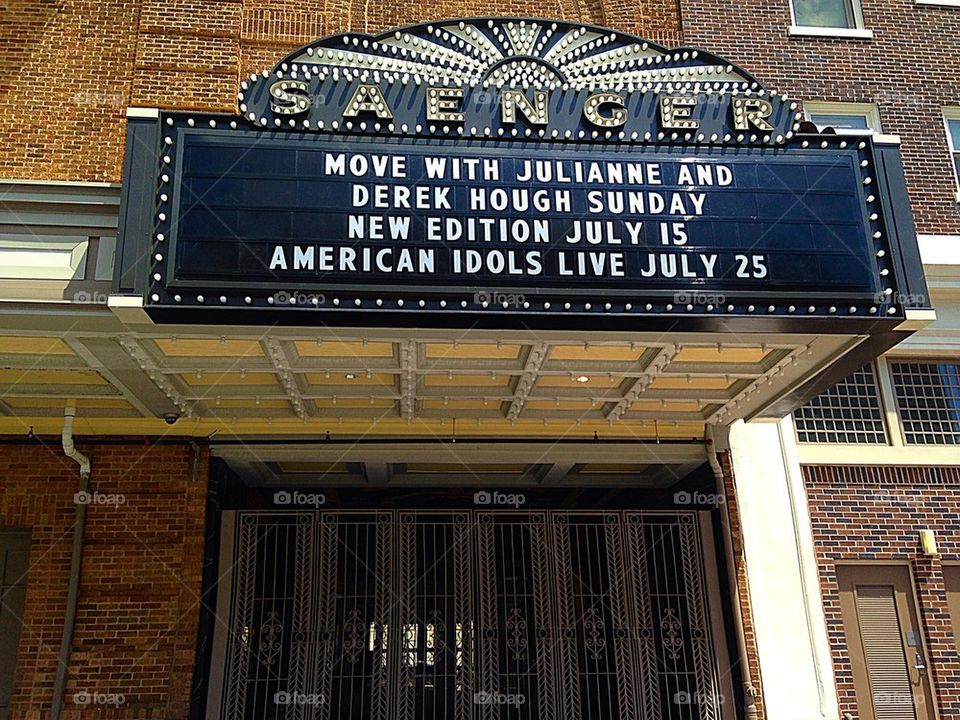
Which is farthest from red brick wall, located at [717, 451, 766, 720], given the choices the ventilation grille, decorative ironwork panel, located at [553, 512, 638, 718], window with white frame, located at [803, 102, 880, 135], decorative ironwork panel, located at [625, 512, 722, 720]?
window with white frame, located at [803, 102, 880, 135]

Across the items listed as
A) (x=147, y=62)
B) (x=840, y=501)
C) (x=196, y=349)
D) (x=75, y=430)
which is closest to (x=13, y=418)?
(x=75, y=430)

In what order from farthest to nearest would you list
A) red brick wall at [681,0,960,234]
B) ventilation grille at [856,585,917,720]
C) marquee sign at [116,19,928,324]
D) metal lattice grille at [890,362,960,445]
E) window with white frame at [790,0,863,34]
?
window with white frame at [790,0,863,34], red brick wall at [681,0,960,234], metal lattice grille at [890,362,960,445], ventilation grille at [856,585,917,720], marquee sign at [116,19,928,324]

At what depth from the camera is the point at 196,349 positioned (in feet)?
30.9

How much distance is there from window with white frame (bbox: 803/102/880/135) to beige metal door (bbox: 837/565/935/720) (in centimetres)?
679

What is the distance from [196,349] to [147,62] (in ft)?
17.9

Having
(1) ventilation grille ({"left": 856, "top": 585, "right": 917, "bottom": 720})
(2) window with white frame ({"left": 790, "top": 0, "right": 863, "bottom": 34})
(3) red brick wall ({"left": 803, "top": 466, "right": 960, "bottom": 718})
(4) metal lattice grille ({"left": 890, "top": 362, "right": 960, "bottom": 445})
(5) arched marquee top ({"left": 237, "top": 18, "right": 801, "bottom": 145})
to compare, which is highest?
(2) window with white frame ({"left": 790, "top": 0, "right": 863, "bottom": 34})

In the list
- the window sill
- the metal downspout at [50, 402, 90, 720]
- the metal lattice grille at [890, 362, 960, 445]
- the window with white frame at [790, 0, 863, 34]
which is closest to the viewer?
the metal downspout at [50, 402, 90, 720]

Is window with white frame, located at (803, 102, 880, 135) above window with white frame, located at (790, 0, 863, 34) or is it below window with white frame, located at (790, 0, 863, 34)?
below

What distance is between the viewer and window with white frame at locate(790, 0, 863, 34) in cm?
1482

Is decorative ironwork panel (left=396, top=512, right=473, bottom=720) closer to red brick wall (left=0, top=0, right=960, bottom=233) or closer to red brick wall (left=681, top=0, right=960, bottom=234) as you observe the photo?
red brick wall (left=0, top=0, right=960, bottom=233)

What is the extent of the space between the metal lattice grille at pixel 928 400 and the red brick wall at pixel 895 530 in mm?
532

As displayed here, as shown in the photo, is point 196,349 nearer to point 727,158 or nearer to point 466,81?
point 466,81

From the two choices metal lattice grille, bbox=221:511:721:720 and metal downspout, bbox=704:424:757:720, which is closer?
metal downspout, bbox=704:424:757:720

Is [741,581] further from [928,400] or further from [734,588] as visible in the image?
[928,400]
